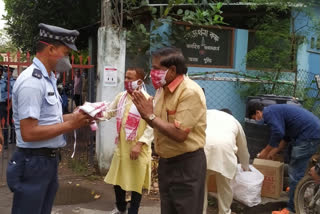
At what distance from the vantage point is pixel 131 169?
4.03 meters

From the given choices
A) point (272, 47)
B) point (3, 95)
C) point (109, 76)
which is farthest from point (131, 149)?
point (3, 95)

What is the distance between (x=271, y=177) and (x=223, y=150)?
145 cm

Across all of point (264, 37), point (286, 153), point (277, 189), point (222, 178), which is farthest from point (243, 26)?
point (222, 178)

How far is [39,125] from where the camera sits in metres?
2.47

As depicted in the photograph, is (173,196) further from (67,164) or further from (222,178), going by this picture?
(67,164)

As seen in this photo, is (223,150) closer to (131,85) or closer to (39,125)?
(131,85)

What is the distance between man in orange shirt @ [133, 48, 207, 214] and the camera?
269cm

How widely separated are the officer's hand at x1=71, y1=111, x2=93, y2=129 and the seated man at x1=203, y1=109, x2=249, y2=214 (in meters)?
1.78

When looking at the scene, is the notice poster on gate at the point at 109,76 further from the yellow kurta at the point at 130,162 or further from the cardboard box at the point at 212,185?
the cardboard box at the point at 212,185

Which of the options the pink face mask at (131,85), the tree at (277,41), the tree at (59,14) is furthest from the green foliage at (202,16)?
the tree at (59,14)

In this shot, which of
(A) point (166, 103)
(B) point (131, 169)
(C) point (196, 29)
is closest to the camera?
(A) point (166, 103)

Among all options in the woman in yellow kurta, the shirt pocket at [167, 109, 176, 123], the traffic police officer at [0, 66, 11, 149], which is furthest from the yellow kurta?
the traffic police officer at [0, 66, 11, 149]

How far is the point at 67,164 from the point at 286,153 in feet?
12.6

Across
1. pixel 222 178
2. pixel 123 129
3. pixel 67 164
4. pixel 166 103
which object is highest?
pixel 166 103
